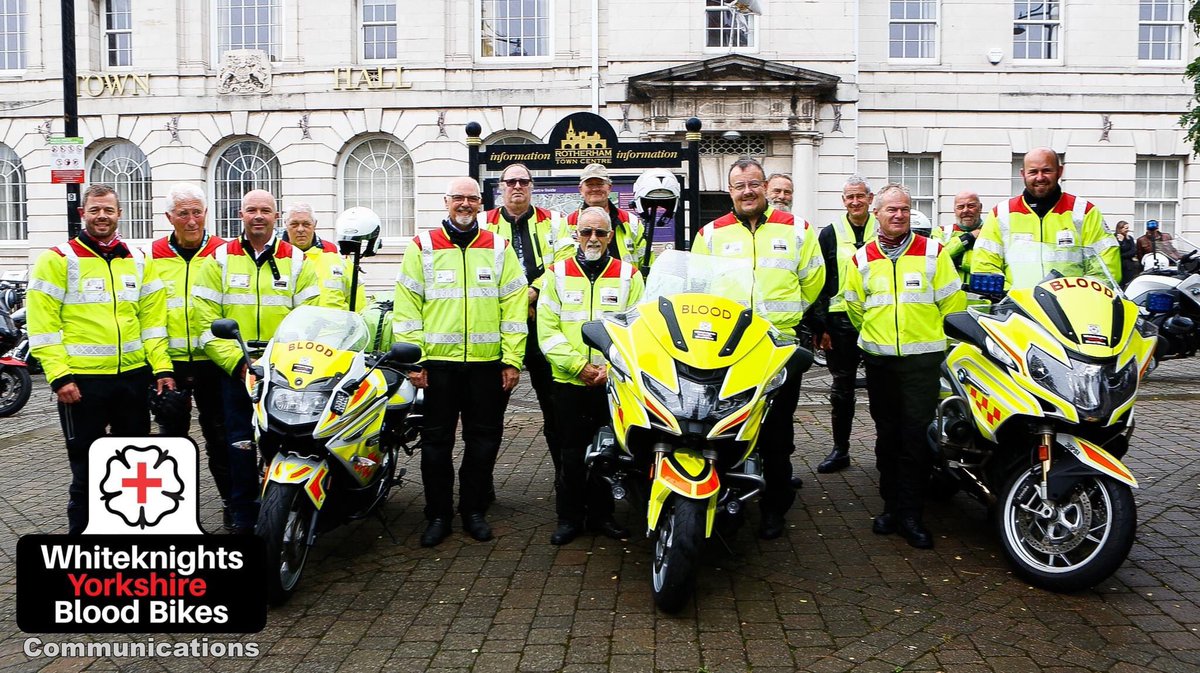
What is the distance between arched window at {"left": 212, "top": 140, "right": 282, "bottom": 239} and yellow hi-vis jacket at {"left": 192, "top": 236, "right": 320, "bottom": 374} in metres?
17.4

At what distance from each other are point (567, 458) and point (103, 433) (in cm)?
260

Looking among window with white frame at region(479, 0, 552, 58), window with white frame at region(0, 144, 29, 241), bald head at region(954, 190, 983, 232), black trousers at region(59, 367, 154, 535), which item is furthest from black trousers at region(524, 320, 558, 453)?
window with white frame at region(0, 144, 29, 241)

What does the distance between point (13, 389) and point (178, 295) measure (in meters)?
5.97

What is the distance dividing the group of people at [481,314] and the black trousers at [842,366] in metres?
1.12

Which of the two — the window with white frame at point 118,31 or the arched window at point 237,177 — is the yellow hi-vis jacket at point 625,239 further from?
the window with white frame at point 118,31

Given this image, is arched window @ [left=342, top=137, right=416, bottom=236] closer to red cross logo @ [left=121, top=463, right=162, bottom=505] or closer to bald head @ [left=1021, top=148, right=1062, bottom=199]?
bald head @ [left=1021, top=148, right=1062, bottom=199]

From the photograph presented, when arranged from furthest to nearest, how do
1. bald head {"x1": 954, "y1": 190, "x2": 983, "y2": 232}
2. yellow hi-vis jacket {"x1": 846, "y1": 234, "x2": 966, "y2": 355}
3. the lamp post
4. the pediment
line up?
the pediment, the lamp post, bald head {"x1": 954, "y1": 190, "x2": 983, "y2": 232}, yellow hi-vis jacket {"x1": 846, "y1": 234, "x2": 966, "y2": 355}

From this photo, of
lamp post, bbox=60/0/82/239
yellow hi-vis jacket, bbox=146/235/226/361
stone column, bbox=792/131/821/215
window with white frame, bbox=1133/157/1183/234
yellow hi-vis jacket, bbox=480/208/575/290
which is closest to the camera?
yellow hi-vis jacket, bbox=146/235/226/361

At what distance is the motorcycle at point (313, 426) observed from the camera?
4.35 metres

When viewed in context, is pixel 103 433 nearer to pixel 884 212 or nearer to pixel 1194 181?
pixel 884 212

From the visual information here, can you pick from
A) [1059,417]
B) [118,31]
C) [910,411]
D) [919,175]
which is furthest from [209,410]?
[118,31]

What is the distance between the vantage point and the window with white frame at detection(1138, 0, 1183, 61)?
69.1ft

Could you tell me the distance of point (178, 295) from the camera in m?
5.69

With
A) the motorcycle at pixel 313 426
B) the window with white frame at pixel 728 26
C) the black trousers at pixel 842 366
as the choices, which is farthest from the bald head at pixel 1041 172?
the window with white frame at pixel 728 26
